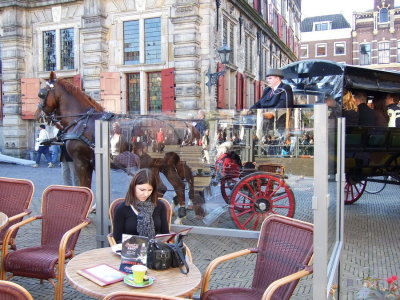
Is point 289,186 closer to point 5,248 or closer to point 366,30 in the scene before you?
point 5,248

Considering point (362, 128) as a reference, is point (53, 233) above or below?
below

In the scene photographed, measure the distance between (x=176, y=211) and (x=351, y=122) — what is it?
3067 millimetres

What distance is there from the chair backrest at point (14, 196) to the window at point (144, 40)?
36.7ft

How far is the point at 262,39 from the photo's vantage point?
825 inches

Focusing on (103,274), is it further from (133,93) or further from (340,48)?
(340,48)

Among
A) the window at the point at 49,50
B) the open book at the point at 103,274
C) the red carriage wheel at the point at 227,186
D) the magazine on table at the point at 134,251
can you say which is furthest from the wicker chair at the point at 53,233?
the window at the point at 49,50

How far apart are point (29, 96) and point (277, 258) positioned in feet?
51.4

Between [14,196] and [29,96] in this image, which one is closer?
[14,196]

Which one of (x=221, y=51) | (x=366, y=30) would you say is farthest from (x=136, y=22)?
(x=366, y=30)

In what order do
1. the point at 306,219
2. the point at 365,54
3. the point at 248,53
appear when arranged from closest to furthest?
the point at 306,219
the point at 248,53
the point at 365,54

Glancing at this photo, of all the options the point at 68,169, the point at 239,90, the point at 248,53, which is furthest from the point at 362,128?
the point at 248,53

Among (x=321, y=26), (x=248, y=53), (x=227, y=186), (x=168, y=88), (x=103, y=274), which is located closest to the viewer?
(x=103, y=274)

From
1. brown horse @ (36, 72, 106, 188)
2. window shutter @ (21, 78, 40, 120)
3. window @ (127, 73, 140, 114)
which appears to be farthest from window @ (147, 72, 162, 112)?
brown horse @ (36, 72, 106, 188)

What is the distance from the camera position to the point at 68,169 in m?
7.25
